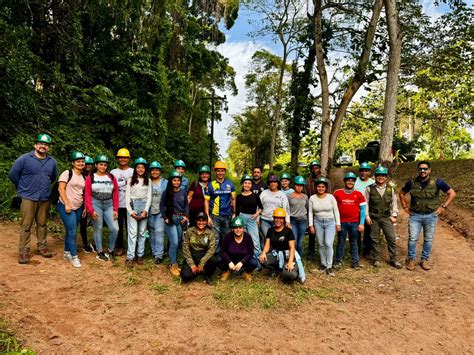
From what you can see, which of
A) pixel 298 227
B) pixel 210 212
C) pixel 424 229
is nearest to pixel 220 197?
pixel 210 212

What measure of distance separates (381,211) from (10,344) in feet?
20.0

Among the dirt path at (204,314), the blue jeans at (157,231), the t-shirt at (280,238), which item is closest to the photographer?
the dirt path at (204,314)

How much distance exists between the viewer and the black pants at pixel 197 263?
5.40 metres

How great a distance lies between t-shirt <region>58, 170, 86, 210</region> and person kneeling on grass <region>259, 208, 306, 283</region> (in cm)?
318

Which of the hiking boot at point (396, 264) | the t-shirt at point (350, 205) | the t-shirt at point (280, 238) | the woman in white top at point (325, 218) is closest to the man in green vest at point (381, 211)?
the hiking boot at point (396, 264)

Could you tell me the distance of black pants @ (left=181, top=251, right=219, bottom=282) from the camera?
213 inches

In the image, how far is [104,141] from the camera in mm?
12844

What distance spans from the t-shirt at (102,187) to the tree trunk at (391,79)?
6683mm

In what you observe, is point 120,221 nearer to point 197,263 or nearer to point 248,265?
point 197,263

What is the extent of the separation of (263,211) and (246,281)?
1289mm

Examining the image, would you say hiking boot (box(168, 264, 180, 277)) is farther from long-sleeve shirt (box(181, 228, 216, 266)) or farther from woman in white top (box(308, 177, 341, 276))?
woman in white top (box(308, 177, 341, 276))

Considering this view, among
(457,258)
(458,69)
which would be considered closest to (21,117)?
(457,258)

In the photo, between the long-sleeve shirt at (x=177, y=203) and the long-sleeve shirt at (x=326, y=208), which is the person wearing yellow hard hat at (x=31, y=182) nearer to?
the long-sleeve shirt at (x=177, y=203)

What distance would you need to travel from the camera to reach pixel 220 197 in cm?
608
